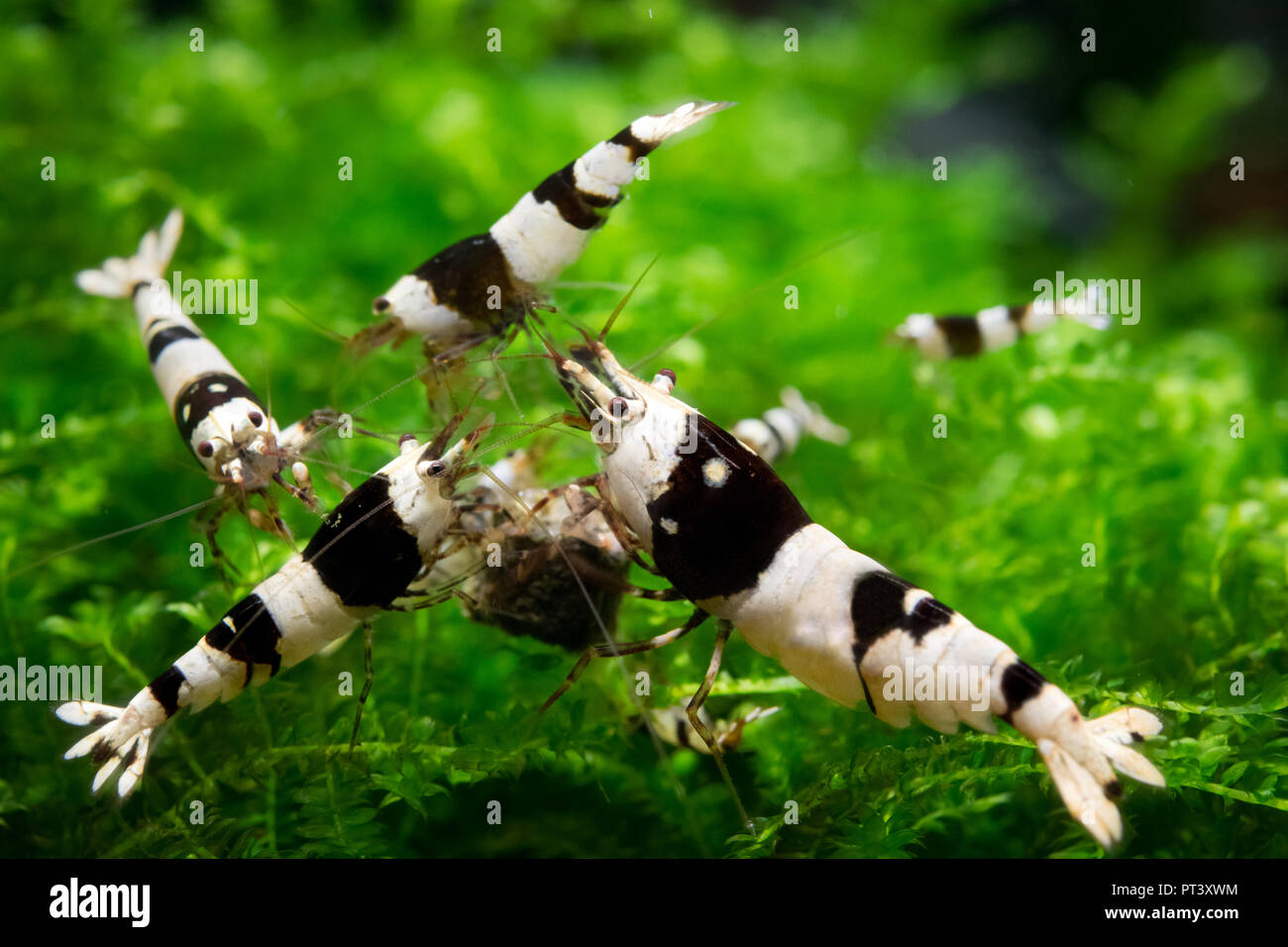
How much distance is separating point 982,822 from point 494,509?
4.07 feet

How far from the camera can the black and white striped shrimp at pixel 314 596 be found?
1583mm

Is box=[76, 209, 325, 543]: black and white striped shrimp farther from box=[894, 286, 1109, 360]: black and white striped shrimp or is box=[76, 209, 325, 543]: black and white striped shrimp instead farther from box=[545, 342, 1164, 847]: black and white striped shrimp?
box=[894, 286, 1109, 360]: black and white striped shrimp

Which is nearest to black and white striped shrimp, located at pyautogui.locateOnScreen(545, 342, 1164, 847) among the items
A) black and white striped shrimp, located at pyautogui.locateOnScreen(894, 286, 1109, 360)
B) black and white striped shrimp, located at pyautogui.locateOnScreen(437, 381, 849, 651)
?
black and white striped shrimp, located at pyautogui.locateOnScreen(437, 381, 849, 651)

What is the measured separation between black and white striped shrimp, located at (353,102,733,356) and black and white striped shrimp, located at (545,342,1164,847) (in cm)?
32

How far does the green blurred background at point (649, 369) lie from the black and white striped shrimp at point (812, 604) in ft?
0.85

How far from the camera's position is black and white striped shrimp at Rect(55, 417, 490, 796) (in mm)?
1583

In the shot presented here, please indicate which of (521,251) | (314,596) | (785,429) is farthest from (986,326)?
(314,596)

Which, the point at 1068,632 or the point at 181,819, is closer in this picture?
the point at 181,819

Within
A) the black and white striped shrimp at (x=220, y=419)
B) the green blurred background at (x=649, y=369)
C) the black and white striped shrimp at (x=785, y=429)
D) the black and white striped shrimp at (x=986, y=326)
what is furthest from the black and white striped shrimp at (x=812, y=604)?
the black and white striped shrimp at (x=986, y=326)

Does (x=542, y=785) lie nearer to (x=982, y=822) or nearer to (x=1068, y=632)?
(x=982, y=822)

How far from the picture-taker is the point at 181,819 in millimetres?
1755

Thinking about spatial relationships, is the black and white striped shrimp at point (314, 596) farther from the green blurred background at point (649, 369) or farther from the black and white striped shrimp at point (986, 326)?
the black and white striped shrimp at point (986, 326)

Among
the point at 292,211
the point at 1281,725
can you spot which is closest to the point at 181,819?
the point at 1281,725
